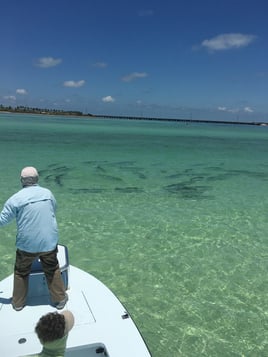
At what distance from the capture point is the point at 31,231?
467 centimetres

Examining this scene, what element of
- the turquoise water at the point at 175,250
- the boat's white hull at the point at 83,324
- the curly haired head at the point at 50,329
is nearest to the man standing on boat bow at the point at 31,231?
the boat's white hull at the point at 83,324

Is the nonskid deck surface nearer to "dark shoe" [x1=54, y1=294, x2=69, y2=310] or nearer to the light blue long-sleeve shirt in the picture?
"dark shoe" [x1=54, y1=294, x2=69, y2=310]

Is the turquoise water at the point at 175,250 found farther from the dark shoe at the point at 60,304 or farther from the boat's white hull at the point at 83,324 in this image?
the dark shoe at the point at 60,304

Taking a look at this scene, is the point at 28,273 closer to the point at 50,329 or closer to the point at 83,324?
the point at 83,324

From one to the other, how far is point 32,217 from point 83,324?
1.64 m

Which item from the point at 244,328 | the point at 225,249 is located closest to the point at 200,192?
the point at 225,249

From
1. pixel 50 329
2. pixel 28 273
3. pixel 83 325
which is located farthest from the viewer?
pixel 28 273

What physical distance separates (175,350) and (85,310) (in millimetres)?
1736

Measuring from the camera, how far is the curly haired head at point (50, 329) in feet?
11.0

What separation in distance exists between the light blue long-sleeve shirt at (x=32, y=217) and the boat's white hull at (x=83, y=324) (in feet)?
2.49

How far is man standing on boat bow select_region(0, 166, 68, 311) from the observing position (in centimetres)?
462

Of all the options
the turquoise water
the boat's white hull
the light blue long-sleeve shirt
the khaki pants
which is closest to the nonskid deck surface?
the boat's white hull

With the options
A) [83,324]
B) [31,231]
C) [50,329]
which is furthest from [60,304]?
[50,329]

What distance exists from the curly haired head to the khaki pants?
1.52m
